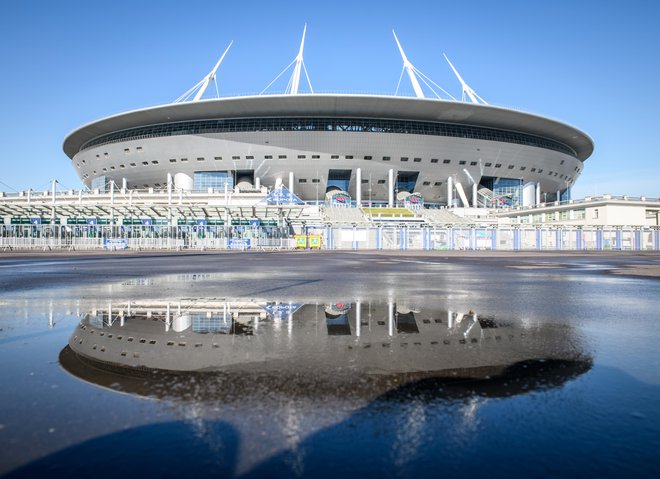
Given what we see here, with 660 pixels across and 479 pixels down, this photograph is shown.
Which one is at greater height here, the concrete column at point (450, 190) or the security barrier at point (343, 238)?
the concrete column at point (450, 190)

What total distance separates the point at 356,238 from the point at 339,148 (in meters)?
24.6

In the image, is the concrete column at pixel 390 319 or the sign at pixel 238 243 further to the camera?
the sign at pixel 238 243

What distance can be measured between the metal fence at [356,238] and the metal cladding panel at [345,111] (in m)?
24.8

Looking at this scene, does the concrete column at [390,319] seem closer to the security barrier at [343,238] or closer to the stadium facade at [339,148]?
the security barrier at [343,238]

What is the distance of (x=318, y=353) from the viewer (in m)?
3.83

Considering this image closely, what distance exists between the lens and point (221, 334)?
15.1 feet

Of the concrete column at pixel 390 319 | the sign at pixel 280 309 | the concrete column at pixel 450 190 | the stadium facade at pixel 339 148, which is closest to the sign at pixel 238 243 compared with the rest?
the stadium facade at pixel 339 148

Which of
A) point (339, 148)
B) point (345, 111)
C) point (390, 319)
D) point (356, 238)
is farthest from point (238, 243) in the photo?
point (390, 319)

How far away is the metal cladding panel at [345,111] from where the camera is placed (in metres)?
64.4

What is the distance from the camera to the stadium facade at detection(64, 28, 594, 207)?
221 ft

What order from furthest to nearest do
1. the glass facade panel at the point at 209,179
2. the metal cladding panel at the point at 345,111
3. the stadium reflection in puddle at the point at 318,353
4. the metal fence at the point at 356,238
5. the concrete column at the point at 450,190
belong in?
the concrete column at the point at 450,190 → the glass facade panel at the point at 209,179 → the metal cladding panel at the point at 345,111 → the metal fence at the point at 356,238 → the stadium reflection in puddle at the point at 318,353

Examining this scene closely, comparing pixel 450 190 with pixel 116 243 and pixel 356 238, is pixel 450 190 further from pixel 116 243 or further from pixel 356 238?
pixel 116 243

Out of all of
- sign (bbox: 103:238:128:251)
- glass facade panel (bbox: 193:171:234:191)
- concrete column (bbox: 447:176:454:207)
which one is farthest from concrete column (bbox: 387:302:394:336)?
concrete column (bbox: 447:176:454:207)

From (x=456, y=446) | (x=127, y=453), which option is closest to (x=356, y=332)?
(x=456, y=446)
